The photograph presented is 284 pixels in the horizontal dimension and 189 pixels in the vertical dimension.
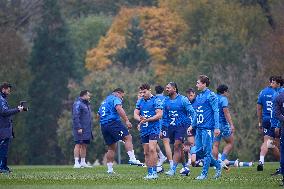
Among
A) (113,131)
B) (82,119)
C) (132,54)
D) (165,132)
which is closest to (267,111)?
(165,132)

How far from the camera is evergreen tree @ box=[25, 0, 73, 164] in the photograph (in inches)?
2953

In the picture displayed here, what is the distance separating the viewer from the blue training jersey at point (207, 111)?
24.0 meters

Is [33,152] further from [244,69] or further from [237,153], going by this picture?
[237,153]

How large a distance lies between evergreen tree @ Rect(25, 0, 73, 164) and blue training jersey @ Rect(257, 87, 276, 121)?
154 ft

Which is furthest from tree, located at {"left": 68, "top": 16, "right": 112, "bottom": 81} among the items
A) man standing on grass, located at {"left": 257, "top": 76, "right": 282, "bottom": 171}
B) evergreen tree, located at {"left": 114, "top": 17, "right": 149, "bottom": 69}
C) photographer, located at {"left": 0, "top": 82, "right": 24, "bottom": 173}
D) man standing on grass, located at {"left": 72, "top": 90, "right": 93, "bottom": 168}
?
man standing on grass, located at {"left": 257, "top": 76, "right": 282, "bottom": 171}

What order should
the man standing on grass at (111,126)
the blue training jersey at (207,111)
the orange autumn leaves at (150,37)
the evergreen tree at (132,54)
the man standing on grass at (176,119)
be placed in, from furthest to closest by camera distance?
1. the orange autumn leaves at (150,37)
2. the evergreen tree at (132,54)
3. the man standing on grass at (111,126)
4. the man standing on grass at (176,119)
5. the blue training jersey at (207,111)

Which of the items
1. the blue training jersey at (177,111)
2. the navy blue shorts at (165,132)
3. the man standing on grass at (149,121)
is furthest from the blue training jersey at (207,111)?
the navy blue shorts at (165,132)

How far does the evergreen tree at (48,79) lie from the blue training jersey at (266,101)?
46.9m

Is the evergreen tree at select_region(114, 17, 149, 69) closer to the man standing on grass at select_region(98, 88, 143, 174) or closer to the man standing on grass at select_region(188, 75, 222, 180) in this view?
the man standing on grass at select_region(98, 88, 143, 174)

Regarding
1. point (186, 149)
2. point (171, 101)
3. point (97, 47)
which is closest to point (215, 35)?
point (97, 47)

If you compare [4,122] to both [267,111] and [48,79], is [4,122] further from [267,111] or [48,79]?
[48,79]

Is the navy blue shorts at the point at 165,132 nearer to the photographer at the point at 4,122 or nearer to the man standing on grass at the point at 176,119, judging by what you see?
the man standing on grass at the point at 176,119

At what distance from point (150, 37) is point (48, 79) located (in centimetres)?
896

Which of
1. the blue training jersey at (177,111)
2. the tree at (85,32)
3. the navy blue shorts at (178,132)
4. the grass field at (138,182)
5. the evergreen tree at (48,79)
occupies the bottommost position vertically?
the grass field at (138,182)
